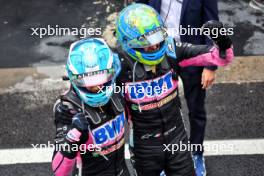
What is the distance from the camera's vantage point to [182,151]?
13.8 ft

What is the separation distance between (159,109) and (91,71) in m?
0.83

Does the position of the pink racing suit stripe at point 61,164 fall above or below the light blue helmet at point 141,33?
below

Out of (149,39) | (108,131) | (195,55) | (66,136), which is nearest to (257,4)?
(195,55)

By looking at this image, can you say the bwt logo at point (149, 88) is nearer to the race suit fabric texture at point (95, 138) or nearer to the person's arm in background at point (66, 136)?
the race suit fabric texture at point (95, 138)

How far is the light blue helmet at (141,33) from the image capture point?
3.81m

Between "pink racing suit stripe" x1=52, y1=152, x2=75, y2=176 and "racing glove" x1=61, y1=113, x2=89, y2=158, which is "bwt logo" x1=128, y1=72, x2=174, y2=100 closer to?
"racing glove" x1=61, y1=113, x2=89, y2=158

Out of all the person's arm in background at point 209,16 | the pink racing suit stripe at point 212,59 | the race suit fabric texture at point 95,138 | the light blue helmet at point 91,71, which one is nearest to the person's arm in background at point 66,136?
the race suit fabric texture at point 95,138

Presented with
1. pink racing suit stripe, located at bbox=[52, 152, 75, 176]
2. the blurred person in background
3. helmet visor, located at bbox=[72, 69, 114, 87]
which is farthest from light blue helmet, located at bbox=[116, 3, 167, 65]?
the blurred person in background

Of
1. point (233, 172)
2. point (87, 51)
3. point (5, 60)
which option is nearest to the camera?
point (87, 51)

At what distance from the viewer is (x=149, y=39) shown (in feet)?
12.5

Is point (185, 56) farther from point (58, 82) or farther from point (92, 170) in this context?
point (58, 82)

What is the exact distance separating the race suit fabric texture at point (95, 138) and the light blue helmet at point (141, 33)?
0.41 metres

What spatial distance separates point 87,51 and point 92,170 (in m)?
0.97

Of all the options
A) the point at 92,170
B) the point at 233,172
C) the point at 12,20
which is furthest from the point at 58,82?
the point at 92,170
